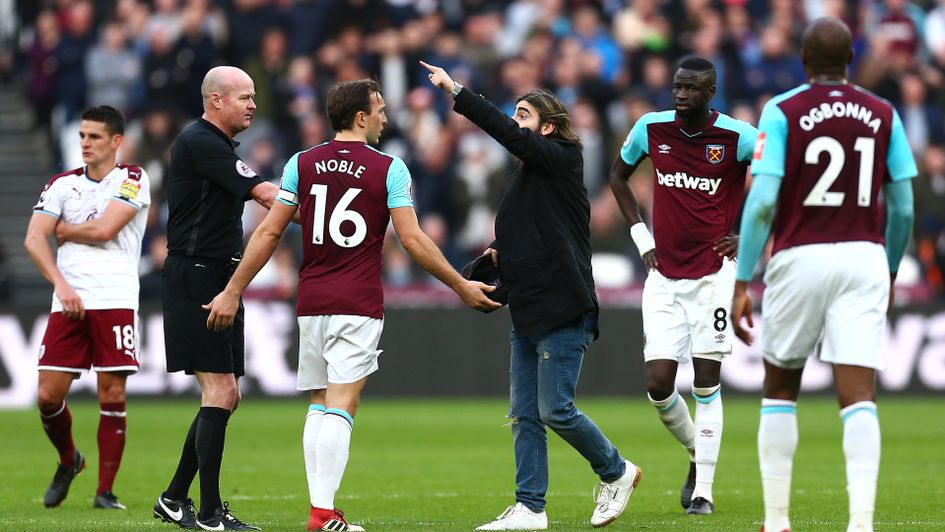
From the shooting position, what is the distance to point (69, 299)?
401 inches

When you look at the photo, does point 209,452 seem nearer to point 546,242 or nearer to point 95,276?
point 95,276

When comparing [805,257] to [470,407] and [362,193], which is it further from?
[470,407]

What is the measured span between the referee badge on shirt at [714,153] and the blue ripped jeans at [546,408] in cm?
157

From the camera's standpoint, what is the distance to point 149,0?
80.6ft

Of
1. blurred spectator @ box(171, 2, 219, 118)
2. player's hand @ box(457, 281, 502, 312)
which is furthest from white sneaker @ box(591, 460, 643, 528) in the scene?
blurred spectator @ box(171, 2, 219, 118)

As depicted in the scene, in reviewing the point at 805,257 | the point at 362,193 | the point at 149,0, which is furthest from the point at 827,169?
the point at 149,0

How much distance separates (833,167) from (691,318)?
114 inches

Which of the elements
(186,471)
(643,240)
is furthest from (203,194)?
(643,240)

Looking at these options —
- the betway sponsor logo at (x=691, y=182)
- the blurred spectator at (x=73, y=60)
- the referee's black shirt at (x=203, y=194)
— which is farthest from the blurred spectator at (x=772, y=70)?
the referee's black shirt at (x=203, y=194)

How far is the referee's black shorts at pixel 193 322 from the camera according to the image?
8.95 metres

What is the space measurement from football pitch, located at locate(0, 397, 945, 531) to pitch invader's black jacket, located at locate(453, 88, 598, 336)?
51.7 inches

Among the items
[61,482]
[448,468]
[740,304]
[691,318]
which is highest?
[740,304]

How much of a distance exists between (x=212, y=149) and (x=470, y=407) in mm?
10712

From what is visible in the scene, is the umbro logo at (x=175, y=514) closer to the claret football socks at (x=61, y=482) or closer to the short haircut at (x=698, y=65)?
the claret football socks at (x=61, y=482)
